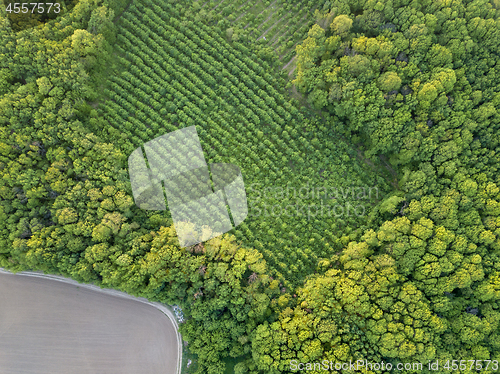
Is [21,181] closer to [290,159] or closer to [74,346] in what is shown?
[74,346]

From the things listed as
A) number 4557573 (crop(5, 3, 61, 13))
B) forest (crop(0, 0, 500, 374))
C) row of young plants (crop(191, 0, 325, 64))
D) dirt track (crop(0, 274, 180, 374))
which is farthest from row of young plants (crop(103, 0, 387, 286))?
dirt track (crop(0, 274, 180, 374))

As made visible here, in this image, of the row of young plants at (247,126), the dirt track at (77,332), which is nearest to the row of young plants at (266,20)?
the row of young plants at (247,126)

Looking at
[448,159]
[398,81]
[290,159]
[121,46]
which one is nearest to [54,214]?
[121,46]

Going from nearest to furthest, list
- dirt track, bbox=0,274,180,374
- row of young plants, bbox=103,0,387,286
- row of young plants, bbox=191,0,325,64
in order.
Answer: dirt track, bbox=0,274,180,374 < row of young plants, bbox=103,0,387,286 < row of young plants, bbox=191,0,325,64

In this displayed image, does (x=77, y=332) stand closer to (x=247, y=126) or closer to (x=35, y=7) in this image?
(x=247, y=126)

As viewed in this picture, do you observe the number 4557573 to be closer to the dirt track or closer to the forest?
the forest

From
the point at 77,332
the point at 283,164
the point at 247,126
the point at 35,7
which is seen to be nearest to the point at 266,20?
the point at 247,126
